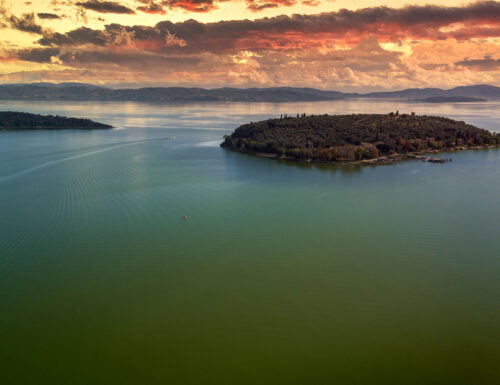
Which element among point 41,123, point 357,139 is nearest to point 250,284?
point 357,139

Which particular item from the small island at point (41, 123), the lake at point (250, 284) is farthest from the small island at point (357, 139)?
the small island at point (41, 123)

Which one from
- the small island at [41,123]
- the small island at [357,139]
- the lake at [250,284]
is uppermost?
the small island at [41,123]

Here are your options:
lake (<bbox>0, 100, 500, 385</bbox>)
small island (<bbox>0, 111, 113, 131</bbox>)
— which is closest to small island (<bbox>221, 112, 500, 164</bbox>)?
lake (<bbox>0, 100, 500, 385</bbox>)

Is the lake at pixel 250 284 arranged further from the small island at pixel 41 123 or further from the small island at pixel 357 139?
the small island at pixel 41 123

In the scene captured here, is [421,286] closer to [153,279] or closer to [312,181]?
[153,279]

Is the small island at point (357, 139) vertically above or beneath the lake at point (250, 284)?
above

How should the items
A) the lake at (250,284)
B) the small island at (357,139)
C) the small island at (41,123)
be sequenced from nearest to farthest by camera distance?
the lake at (250,284) → the small island at (357,139) → the small island at (41,123)
